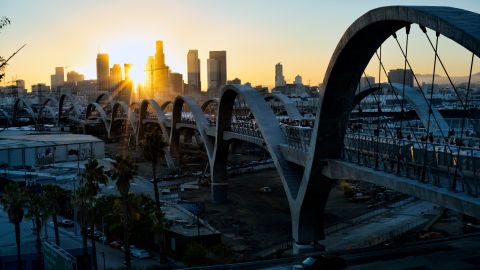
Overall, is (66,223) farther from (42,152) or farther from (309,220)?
(42,152)

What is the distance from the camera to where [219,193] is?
65188 mm

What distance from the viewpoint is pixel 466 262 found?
90.1ft

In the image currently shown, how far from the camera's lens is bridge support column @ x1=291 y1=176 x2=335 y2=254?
35844 millimetres

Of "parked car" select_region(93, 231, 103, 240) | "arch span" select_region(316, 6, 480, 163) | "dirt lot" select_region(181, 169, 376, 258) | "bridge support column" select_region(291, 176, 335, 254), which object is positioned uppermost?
"arch span" select_region(316, 6, 480, 163)

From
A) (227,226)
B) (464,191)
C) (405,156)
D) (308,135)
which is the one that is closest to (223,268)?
(405,156)

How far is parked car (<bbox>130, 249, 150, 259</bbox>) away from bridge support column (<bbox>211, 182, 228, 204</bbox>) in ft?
78.7

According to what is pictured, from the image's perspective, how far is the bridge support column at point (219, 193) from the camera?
64938 mm

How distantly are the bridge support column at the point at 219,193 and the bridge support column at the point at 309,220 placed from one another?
1101 inches

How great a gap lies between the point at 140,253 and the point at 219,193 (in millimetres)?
25123

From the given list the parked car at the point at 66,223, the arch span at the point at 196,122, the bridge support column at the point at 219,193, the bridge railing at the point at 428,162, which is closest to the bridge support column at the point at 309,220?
the bridge railing at the point at 428,162

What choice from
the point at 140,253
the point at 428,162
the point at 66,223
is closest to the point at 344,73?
the point at 428,162

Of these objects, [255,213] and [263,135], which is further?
[255,213]

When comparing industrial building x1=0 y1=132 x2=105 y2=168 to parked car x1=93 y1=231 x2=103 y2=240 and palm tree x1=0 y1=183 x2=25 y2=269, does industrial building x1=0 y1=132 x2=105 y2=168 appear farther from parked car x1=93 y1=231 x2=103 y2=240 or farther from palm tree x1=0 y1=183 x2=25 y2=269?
palm tree x1=0 y1=183 x2=25 y2=269

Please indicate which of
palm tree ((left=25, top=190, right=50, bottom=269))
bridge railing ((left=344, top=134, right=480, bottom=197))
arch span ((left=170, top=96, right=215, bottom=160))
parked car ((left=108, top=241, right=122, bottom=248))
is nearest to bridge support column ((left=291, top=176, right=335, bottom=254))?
bridge railing ((left=344, top=134, right=480, bottom=197))
